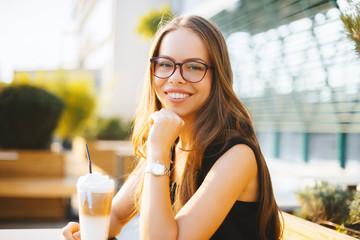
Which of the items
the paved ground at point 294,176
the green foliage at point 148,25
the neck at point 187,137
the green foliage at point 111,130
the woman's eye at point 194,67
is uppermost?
the green foliage at point 148,25

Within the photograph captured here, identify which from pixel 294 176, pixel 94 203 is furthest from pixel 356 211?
pixel 294 176

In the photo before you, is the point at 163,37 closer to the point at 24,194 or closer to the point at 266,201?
the point at 266,201

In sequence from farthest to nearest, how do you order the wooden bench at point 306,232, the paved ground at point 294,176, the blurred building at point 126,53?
the blurred building at point 126,53 < the paved ground at point 294,176 < the wooden bench at point 306,232

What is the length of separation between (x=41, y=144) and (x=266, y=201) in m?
4.63

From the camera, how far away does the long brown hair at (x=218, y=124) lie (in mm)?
1404

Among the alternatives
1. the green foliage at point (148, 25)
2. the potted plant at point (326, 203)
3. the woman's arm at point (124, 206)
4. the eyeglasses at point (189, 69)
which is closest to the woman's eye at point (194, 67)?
the eyeglasses at point (189, 69)

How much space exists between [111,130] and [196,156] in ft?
43.1

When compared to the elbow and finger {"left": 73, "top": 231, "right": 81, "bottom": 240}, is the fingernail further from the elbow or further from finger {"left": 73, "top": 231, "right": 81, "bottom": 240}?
the elbow

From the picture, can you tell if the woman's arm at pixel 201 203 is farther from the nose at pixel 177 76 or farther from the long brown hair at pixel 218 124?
the nose at pixel 177 76

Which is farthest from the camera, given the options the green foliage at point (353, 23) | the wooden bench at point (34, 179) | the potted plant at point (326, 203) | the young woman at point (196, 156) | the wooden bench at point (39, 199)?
the wooden bench at point (34, 179)

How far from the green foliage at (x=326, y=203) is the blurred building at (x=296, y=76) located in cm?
219

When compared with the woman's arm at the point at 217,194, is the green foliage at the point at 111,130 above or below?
below

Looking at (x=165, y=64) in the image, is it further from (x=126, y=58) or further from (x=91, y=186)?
(x=126, y=58)

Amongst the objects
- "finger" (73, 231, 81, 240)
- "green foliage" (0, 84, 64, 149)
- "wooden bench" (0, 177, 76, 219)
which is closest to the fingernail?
"finger" (73, 231, 81, 240)
